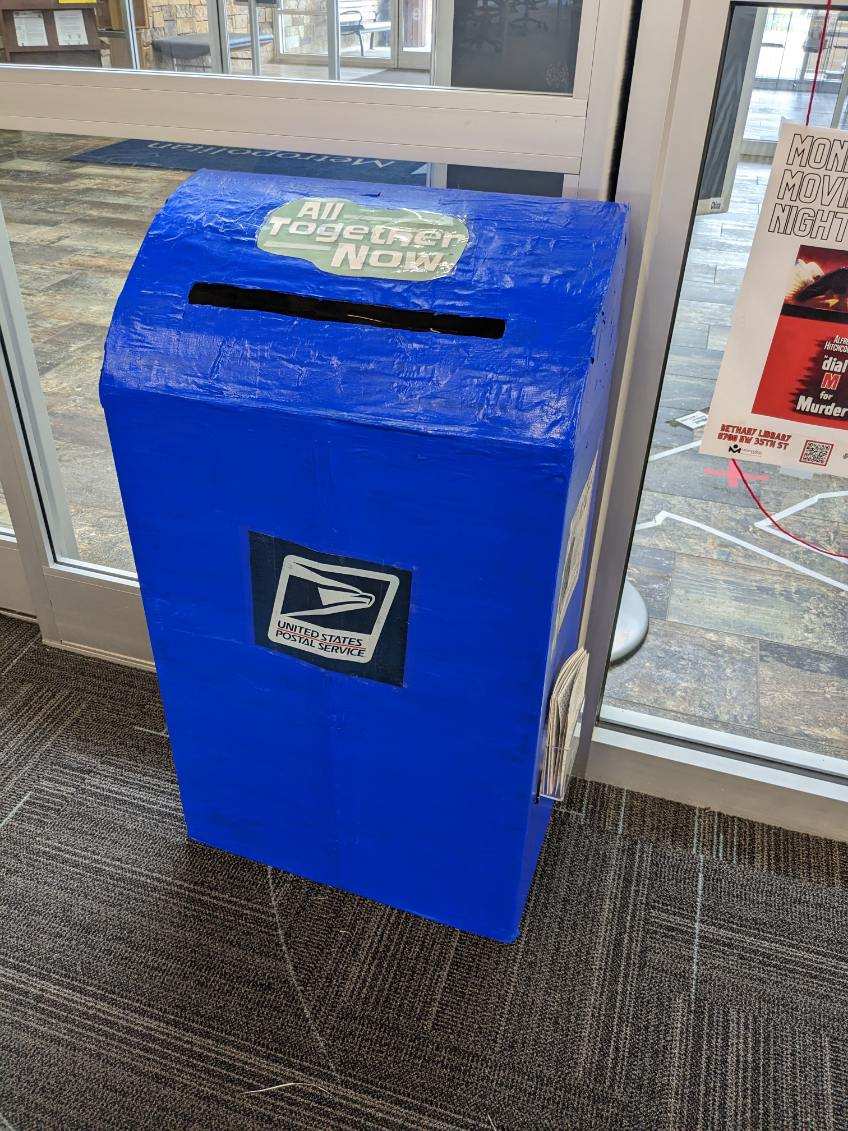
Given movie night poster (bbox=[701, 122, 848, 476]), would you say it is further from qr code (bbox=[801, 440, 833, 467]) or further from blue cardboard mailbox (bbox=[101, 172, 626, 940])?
blue cardboard mailbox (bbox=[101, 172, 626, 940])

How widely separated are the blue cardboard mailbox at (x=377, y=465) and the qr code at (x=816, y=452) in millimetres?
324

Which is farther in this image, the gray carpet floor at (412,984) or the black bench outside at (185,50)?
the black bench outside at (185,50)

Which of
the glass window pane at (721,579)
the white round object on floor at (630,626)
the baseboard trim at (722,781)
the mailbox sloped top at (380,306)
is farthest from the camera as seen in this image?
the white round object on floor at (630,626)

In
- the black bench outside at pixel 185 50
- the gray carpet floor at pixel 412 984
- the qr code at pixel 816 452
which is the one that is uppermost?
the black bench outside at pixel 185 50

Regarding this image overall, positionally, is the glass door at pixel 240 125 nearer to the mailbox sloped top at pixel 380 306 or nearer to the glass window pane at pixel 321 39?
the glass window pane at pixel 321 39

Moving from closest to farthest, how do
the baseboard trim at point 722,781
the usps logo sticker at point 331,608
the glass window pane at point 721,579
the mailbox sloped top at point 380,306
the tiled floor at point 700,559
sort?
the mailbox sloped top at point 380,306
the usps logo sticker at point 331,608
the glass window pane at point 721,579
the baseboard trim at point 722,781
the tiled floor at point 700,559

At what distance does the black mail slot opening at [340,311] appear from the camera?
1.03 metres

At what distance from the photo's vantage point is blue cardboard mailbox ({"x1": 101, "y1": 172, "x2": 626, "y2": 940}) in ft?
3.20

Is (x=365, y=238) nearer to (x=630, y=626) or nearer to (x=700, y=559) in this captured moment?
(x=630, y=626)

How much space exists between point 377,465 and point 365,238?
0.97 feet

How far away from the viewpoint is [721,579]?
1955mm

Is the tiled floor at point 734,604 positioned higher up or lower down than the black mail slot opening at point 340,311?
lower down

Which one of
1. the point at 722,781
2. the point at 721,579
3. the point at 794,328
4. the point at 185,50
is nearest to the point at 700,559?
the point at 721,579

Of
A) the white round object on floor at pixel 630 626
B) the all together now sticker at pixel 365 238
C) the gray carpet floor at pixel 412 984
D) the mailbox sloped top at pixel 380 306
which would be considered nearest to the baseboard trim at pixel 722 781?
the gray carpet floor at pixel 412 984
